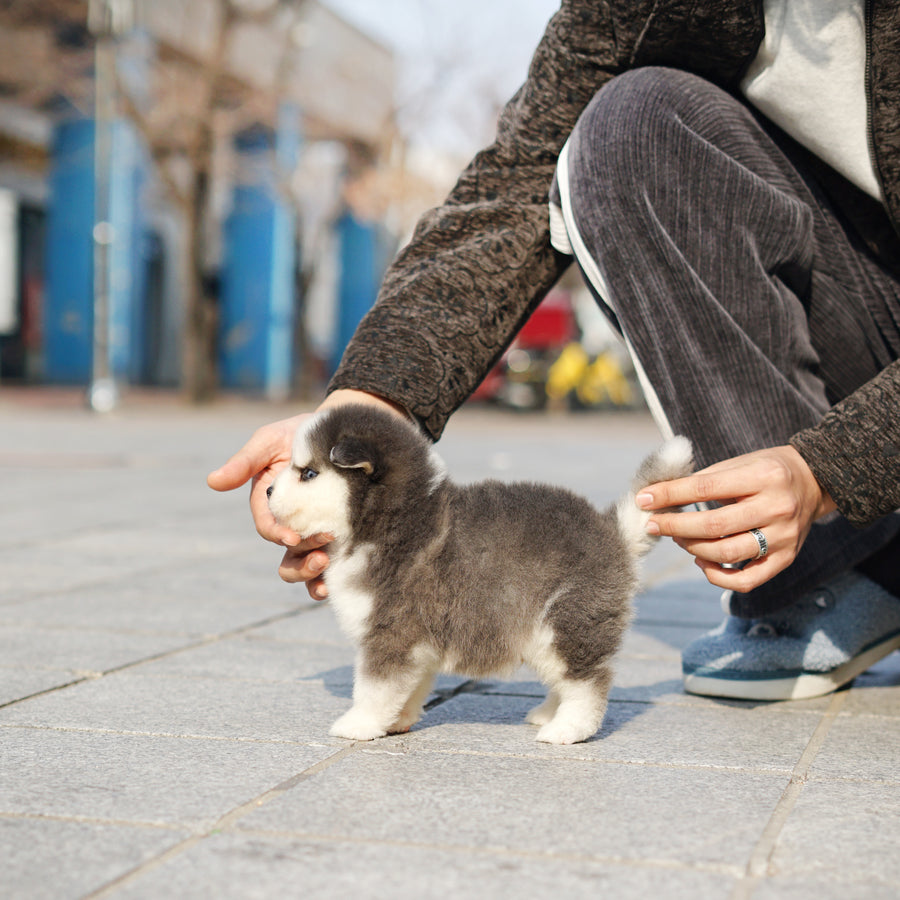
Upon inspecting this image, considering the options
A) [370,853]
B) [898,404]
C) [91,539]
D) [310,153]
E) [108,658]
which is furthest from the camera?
[310,153]

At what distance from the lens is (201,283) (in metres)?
20.6

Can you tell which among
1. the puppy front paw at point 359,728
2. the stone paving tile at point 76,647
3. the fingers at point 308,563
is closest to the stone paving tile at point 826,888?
the puppy front paw at point 359,728

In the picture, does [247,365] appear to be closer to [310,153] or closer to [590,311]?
[310,153]

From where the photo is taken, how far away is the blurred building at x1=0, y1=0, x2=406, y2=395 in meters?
20.1

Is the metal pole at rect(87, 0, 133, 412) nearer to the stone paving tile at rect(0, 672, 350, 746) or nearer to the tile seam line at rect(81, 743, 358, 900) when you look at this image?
the stone paving tile at rect(0, 672, 350, 746)

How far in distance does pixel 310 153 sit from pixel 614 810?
1000 inches

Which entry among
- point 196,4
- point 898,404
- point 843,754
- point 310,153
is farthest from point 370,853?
point 310,153

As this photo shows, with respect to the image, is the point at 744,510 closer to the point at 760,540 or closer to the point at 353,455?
the point at 760,540

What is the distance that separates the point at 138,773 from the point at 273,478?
2.55 feet

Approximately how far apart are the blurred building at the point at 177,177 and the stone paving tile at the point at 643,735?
654 inches

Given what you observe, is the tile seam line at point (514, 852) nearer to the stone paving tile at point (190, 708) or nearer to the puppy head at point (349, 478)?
the stone paving tile at point (190, 708)

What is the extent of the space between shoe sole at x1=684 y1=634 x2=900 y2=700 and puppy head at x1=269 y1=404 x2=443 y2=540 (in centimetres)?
95

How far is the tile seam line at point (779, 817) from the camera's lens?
1654 mm

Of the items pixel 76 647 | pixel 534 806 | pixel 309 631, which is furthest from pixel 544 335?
pixel 534 806
